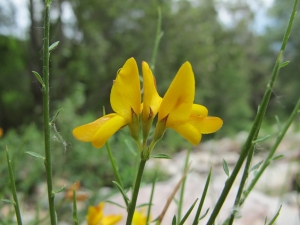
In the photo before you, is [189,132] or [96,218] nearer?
[189,132]

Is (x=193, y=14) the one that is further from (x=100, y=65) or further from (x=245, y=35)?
(x=245, y=35)

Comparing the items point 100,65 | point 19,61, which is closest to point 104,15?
point 100,65

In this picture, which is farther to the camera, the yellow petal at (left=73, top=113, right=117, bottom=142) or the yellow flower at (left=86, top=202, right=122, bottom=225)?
the yellow flower at (left=86, top=202, right=122, bottom=225)

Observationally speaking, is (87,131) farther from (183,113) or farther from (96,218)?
(96,218)

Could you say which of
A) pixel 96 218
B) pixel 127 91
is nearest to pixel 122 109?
pixel 127 91

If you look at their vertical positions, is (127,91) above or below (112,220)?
above

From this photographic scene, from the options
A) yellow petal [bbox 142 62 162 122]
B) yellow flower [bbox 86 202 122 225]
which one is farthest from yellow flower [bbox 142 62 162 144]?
yellow flower [bbox 86 202 122 225]

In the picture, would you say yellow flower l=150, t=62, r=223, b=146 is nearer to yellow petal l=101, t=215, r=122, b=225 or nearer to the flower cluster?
the flower cluster
